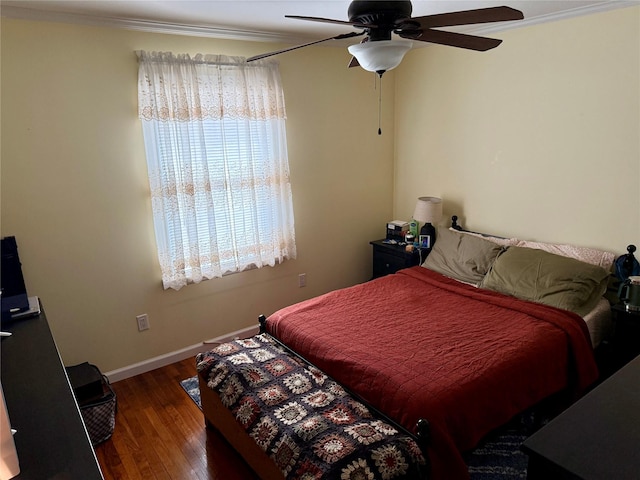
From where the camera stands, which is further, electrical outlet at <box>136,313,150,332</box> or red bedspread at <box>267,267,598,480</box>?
electrical outlet at <box>136,313,150,332</box>

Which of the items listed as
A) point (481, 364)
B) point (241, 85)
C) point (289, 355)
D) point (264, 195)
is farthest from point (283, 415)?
point (241, 85)

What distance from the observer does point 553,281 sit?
2803 mm

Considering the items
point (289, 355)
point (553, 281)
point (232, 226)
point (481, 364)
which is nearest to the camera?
point (481, 364)

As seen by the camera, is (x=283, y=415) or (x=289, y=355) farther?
(x=289, y=355)

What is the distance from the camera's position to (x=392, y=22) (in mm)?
1624

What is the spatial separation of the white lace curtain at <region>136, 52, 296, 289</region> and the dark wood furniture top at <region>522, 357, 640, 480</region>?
8.61ft

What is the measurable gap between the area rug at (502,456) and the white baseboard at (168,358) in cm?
203

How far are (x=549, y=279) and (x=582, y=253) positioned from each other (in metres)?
0.39

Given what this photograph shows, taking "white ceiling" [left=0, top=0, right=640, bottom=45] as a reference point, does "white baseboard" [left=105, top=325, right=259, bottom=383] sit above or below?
below

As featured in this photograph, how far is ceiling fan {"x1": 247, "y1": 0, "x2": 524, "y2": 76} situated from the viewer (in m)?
1.55

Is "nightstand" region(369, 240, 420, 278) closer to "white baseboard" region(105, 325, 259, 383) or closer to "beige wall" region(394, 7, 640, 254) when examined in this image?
"beige wall" region(394, 7, 640, 254)

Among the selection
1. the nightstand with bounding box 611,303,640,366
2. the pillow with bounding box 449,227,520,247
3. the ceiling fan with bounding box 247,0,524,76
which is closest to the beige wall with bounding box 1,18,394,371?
the pillow with bounding box 449,227,520,247

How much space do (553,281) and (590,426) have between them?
1895 millimetres

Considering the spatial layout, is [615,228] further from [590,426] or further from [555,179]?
[590,426]
